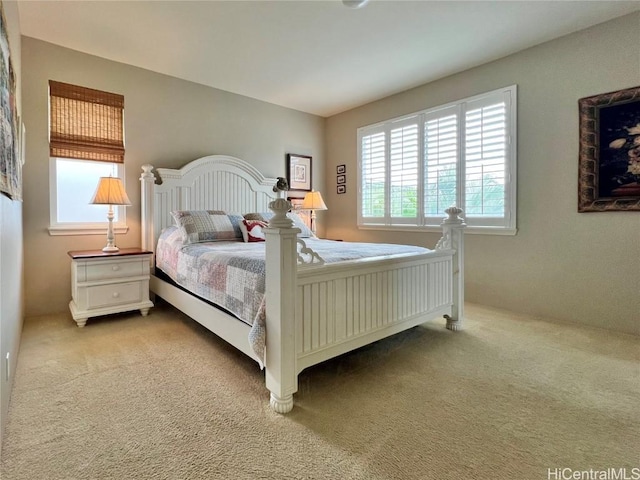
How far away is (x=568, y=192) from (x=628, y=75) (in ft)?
3.17

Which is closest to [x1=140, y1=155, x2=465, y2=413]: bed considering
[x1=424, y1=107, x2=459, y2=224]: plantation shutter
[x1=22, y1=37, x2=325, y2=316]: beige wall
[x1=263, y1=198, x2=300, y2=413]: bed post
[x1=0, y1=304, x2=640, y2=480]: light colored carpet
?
[x1=263, y1=198, x2=300, y2=413]: bed post

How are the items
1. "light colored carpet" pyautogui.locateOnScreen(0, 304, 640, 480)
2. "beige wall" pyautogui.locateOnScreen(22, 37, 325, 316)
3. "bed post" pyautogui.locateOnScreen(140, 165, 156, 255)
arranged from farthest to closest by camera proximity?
"bed post" pyautogui.locateOnScreen(140, 165, 156, 255) → "beige wall" pyautogui.locateOnScreen(22, 37, 325, 316) → "light colored carpet" pyautogui.locateOnScreen(0, 304, 640, 480)

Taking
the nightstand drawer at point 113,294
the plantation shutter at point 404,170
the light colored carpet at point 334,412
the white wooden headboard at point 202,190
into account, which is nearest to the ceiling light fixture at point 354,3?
the plantation shutter at point 404,170

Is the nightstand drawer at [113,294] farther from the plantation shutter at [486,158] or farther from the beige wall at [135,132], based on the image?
the plantation shutter at [486,158]

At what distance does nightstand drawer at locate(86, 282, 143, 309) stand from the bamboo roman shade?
131 cm

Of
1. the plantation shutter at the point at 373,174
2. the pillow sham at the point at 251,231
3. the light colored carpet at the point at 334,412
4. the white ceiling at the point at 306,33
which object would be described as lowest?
the light colored carpet at the point at 334,412

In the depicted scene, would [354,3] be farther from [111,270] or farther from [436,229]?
[111,270]

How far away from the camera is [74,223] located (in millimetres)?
3180

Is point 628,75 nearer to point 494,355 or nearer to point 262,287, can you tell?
point 494,355

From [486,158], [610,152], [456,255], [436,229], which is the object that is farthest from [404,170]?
[610,152]

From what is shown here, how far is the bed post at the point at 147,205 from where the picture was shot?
3.39 meters

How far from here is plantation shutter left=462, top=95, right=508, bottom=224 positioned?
10.8ft

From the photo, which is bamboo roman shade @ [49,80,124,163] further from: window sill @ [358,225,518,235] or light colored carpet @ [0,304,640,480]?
window sill @ [358,225,518,235]

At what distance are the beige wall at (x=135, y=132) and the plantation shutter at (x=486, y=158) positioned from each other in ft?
7.96
